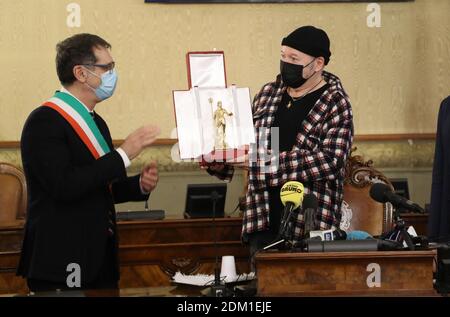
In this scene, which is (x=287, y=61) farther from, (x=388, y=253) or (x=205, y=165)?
(x=388, y=253)

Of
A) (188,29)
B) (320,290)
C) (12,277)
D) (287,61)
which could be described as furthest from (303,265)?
(188,29)

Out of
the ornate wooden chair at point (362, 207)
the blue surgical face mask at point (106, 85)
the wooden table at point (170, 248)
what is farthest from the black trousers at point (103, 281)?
the wooden table at point (170, 248)

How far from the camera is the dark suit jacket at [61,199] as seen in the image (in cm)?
327

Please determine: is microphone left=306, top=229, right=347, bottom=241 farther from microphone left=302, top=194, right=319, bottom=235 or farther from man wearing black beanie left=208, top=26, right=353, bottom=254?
man wearing black beanie left=208, top=26, right=353, bottom=254

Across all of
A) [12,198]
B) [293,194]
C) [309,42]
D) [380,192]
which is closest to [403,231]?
[380,192]

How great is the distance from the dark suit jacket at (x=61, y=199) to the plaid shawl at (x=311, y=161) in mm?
768

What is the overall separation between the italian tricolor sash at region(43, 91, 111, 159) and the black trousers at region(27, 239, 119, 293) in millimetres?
356

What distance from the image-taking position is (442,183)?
4293 millimetres

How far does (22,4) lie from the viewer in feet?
19.2

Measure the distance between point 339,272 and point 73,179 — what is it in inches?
38.0

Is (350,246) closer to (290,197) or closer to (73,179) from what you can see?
(290,197)

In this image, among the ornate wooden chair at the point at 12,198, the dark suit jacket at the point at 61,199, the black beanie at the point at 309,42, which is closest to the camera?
the dark suit jacket at the point at 61,199

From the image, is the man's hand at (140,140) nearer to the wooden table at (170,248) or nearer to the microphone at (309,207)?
the microphone at (309,207)

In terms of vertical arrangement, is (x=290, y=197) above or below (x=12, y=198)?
above
